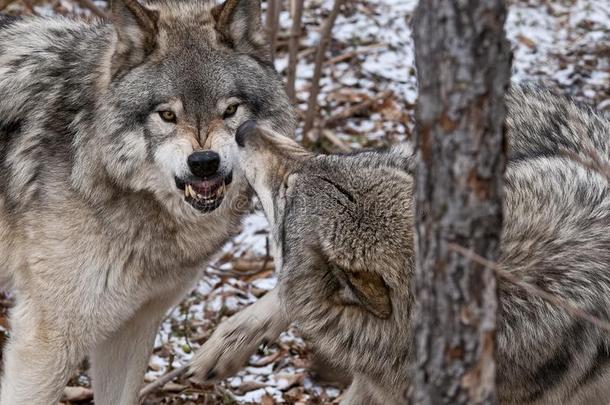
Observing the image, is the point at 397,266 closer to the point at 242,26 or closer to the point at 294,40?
the point at 242,26

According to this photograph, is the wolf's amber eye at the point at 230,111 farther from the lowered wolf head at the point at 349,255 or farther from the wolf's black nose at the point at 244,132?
the lowered wolf head at the point at 349,255

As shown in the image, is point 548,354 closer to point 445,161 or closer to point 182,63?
point 445,161

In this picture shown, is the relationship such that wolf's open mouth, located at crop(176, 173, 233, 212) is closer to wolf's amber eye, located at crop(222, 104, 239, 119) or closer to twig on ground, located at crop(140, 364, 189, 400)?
wolf's amber eye, located at crop(222, 104, 239, 119)

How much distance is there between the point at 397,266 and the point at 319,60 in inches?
156

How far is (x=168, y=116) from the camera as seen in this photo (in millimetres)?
4195

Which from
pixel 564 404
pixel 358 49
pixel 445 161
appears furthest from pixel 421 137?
pixel 358 49

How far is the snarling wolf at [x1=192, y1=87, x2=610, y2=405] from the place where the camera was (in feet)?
10.5

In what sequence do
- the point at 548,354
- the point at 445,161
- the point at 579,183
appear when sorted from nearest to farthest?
1. the point at 445,161
2. the point at 548,354
3. the point at 579,183

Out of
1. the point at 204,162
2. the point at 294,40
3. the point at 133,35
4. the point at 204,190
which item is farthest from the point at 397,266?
the point at 294,40

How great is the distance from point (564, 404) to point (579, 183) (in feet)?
3.05

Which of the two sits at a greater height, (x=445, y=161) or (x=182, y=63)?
(x=445, y=161)

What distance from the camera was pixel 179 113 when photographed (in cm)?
417

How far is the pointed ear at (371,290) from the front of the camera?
10.5 feet

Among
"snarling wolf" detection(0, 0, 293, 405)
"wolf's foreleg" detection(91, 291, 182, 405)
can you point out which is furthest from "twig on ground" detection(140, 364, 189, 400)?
"snarling wolf" detection(0, 0, 293, 405)
